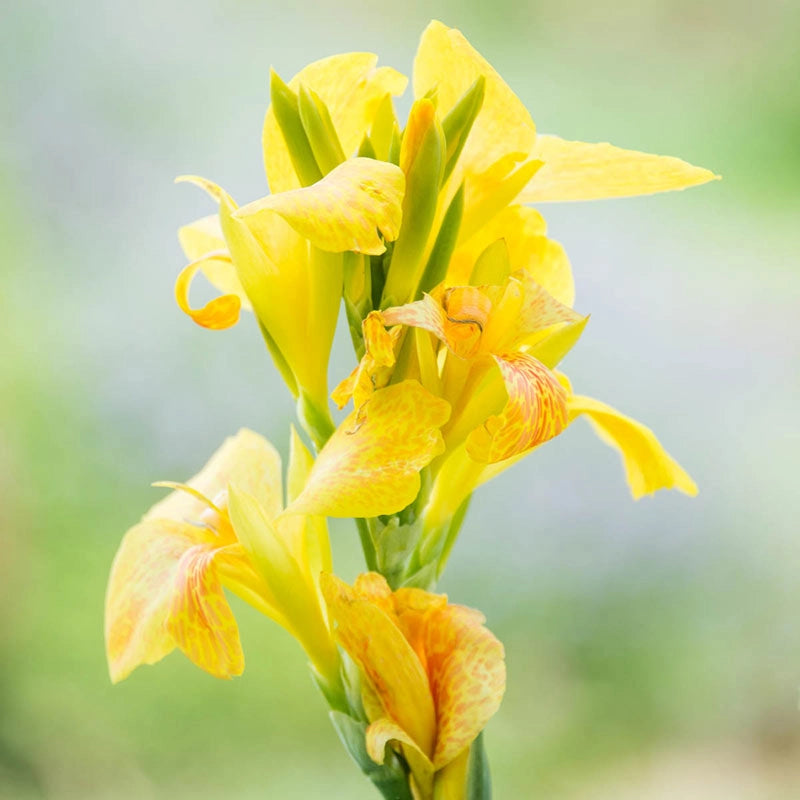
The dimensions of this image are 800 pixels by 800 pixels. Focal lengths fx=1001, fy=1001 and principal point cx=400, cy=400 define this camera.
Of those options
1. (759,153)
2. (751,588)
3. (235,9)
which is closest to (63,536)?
(235,9)

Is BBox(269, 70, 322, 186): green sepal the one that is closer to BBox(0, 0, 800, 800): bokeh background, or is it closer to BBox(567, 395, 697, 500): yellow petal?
BBox(567, 395, 697, 500): yellow petal

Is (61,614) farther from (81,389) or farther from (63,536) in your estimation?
(81,389)

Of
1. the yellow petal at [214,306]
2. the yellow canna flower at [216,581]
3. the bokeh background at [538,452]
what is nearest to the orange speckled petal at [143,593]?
the yellow canna flower at [216,581]

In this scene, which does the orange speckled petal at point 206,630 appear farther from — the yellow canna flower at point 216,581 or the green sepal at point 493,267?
the green sepal at point 493,267

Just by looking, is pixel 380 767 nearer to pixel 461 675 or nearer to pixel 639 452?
pixel 461 675

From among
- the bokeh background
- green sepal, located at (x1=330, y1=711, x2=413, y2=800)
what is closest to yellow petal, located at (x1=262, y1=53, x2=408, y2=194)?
green sepal, located at (x1=330, y1=711, x2=413, y2=800)

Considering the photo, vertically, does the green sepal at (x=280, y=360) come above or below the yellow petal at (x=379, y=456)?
above

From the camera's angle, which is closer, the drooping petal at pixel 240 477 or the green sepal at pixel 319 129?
the green sepal at pixel 319 129
